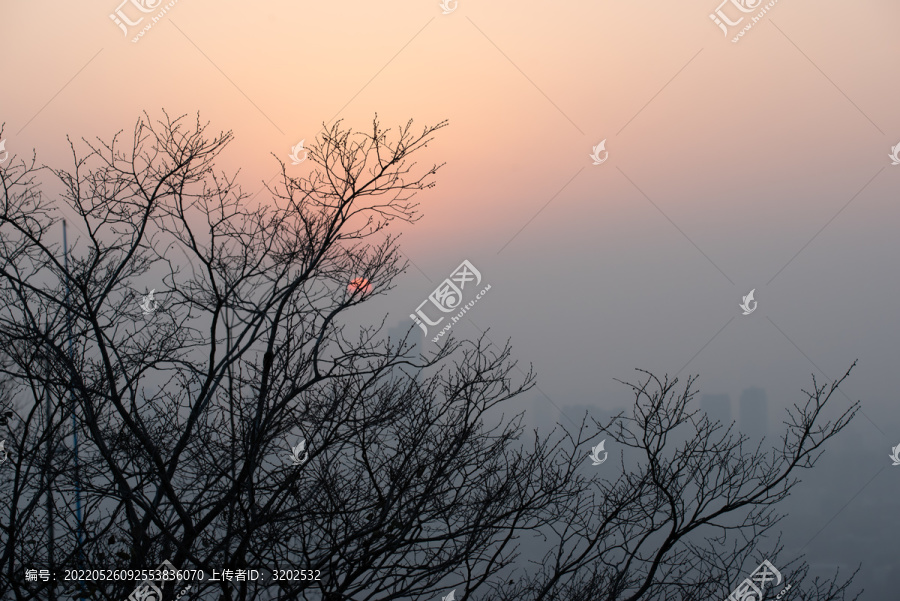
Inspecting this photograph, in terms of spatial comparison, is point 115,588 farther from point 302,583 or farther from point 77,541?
point 302,583

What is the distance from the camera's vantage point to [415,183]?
22.7 feet

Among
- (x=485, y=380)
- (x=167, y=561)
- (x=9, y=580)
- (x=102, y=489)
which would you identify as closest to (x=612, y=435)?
(x=485, y=380)

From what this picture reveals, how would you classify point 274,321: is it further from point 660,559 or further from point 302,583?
point 660,559

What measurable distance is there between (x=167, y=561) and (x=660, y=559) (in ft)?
15.6

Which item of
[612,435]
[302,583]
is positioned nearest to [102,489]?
[302,583]

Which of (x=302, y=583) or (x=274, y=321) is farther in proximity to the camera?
(x=274, y=321)

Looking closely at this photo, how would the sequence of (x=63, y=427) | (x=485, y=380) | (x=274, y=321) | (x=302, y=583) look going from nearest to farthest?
(x=302, y=583) → (x=274, y=321) → (x=485, y=380) → (x=63, y=427)

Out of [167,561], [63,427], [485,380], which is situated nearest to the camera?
[167,561]

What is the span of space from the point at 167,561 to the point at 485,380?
3.33 meters

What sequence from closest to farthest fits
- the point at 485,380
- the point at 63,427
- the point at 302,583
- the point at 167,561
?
the point at 167,561 → the point at 302,583 → the point at 485,380 → the point at 63,427

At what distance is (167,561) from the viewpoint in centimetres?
589

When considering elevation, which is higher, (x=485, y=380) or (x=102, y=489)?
(x=102, y=489)

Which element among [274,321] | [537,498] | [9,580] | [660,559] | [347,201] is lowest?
[660,559]

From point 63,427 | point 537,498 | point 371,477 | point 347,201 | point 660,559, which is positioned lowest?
point 660,559
